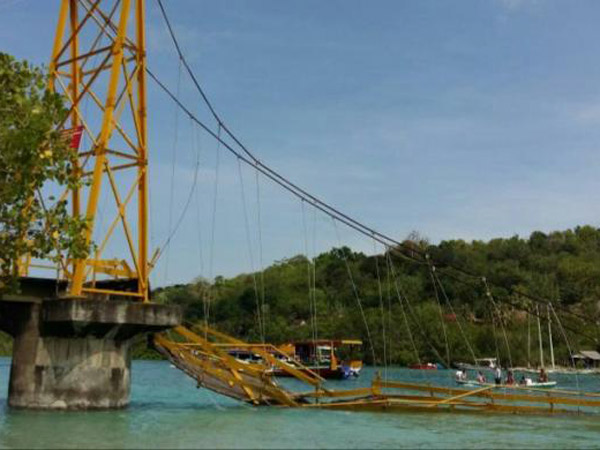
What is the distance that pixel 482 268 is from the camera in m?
152

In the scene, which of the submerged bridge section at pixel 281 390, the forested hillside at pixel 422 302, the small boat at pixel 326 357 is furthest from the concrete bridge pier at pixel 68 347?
the forested hillside at pixel 422 302

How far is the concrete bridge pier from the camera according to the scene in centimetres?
2547

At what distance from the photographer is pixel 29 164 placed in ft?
53.6

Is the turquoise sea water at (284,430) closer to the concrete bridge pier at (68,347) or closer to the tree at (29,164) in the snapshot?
the concrete bridge pier at (68,347)

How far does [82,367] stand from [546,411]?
19355mm

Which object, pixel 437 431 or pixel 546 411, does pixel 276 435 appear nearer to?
pixel 437 431

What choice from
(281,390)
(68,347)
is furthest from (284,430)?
(68,347)

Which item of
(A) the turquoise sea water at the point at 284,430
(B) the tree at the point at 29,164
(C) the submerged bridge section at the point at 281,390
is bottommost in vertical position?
(A) the turquoise sea water at the point at 284,430

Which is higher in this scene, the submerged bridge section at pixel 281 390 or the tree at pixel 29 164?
the tree at pixel 29 164

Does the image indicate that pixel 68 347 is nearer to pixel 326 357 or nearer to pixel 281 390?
pixel 281 390

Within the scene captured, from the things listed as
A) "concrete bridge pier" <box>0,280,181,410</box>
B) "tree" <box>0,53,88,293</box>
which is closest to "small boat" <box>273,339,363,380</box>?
"concrete bridge pier" <box>0,280,181,410</box>

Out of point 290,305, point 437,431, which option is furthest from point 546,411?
point 290,305

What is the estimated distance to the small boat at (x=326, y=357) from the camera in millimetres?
84438

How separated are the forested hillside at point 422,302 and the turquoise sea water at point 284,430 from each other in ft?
264
